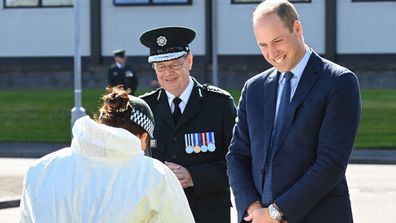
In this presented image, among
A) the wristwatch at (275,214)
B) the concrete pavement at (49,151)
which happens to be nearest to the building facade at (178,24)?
the concrete pavement at (49,151)

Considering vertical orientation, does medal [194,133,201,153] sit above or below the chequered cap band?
below

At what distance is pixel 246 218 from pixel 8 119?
19.1m

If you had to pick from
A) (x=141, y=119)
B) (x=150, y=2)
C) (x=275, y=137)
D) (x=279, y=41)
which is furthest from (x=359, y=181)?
(x=150, y=2)

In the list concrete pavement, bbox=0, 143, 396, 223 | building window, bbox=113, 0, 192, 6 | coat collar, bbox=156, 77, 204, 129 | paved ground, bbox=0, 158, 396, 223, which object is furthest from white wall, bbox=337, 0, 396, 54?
coat collar, bbox=156, 77, 204, 129

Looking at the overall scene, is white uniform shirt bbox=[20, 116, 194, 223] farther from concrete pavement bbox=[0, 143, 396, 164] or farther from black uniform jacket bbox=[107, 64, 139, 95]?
black uniform jacket bbox=[107, 64, 139, 95]

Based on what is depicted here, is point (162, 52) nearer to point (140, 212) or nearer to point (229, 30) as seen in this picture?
point (140, 212)

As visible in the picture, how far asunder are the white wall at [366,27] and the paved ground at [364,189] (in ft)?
40.7

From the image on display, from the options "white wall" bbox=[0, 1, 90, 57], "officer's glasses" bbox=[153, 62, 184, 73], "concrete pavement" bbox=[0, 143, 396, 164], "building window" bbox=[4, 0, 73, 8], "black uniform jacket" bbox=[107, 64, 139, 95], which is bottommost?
"concrete pavement" bbox=[0, 143, 396, 164]

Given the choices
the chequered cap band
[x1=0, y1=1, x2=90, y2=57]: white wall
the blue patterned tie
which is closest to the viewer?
the chequered cap band

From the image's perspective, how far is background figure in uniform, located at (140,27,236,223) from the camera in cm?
508

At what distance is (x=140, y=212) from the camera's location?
3.06 m

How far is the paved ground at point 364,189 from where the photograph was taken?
1076 centimetres

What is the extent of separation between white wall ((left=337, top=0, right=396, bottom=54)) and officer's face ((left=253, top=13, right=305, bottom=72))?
82.2 ft

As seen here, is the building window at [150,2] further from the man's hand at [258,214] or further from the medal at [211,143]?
the man's hand at [258,214]
